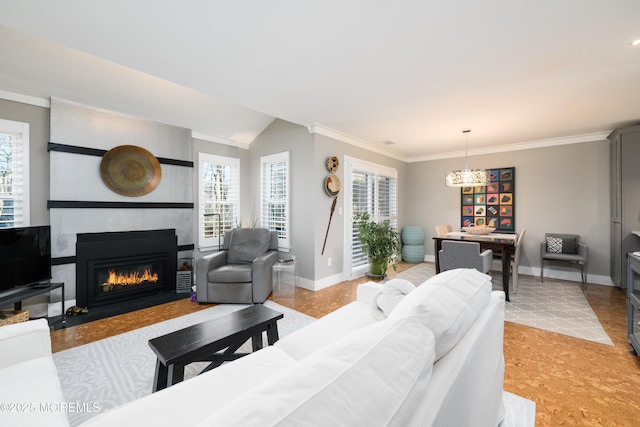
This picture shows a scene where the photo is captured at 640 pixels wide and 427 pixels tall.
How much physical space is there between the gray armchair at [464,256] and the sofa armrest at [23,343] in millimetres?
3798

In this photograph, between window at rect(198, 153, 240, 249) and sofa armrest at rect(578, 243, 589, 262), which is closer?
sofa armrest at rect(578, 243, 589, 262)

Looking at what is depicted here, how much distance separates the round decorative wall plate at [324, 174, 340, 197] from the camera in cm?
418

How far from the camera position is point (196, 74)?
248cm

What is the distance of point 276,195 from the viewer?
4.57 meters

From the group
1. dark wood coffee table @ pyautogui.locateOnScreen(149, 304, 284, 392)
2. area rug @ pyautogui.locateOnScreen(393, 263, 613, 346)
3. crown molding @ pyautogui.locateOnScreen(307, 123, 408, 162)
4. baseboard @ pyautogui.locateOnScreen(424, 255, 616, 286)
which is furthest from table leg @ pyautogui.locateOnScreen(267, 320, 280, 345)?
baseboard @ pyautogui.locateOnScreen(424, 255, 616, 286)

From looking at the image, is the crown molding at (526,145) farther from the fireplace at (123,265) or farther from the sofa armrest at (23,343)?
the sofa armrest at (23,343)

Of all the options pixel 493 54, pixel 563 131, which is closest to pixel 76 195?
pixel 493 54

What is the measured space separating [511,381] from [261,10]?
10.0 ft

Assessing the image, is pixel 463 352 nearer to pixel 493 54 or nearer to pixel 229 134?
pixel 493 54

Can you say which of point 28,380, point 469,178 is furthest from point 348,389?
point 469,178

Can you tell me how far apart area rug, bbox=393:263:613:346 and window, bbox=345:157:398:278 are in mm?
1064

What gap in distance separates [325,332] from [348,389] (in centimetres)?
115

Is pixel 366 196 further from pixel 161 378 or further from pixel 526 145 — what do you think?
pixel 161 378

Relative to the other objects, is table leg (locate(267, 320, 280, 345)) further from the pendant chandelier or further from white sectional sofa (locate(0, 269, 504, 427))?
the pendant chandelier
